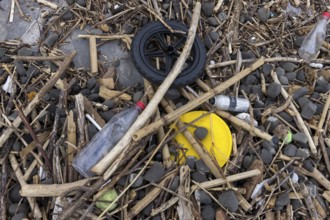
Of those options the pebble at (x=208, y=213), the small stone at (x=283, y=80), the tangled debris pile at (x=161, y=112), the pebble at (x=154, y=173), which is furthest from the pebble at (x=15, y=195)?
the small stone at (x=283, y=80)

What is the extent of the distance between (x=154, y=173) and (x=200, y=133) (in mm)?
450

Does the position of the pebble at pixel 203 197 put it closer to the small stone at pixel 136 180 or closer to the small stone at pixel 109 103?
the small stone at pixel 136 180

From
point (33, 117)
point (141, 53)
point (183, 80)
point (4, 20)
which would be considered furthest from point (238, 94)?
point (4, 20)

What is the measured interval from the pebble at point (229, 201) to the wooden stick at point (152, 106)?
75 cm

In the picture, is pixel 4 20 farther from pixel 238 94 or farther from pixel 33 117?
pixel 238 94

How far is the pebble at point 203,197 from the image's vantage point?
105 inches

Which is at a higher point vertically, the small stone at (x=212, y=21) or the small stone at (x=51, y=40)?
the small stone at (x=51, y=40)

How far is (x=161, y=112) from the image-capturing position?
9.70 feet

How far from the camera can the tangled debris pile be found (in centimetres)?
264

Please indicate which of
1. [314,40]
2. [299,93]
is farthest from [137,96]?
[314,40]

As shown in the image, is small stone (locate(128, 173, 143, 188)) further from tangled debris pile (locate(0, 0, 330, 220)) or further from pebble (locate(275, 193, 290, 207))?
pebble (locate(275, 193, 290, 207))

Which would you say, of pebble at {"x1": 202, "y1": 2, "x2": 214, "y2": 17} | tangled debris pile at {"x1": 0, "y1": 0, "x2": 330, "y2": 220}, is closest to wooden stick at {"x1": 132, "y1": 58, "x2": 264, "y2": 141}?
tangled debris pile at {"x1": 0, "y1": 0, "x2": 330, "y2": 220}

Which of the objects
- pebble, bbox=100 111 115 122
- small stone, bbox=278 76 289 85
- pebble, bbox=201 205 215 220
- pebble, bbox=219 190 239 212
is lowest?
pebble, bbox=201 205 215 220

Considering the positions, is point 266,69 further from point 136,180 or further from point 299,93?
point 136,180
